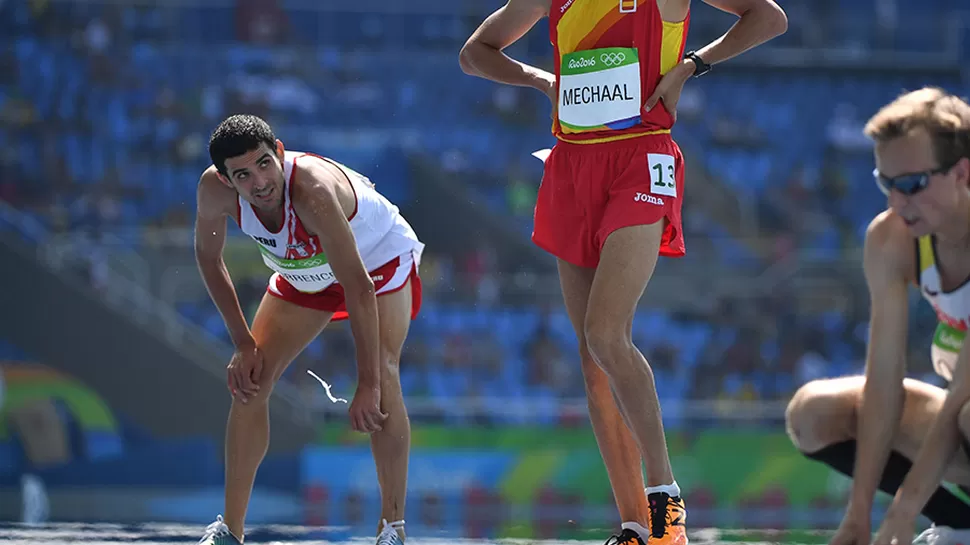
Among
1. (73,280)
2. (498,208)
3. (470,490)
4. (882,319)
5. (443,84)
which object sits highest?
(443,84)

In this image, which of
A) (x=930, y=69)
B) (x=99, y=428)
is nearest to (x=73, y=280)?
(x=99, y=428)

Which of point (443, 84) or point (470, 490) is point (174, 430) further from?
point (443, 84)

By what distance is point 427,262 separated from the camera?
1429 centimetres

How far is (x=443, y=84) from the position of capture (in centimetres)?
1602

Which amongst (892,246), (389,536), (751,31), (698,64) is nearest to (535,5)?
(698,64)

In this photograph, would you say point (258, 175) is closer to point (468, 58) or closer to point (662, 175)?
point (468, 58)

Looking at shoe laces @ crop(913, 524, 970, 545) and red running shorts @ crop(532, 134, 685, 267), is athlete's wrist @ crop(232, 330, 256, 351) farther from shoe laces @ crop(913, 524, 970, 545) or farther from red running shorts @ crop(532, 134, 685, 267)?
shoe laces @ crop(913, 524, 970, 545)

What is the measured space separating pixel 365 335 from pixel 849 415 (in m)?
1.38

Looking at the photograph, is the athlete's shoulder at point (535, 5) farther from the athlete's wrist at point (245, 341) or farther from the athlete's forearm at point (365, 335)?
the athlete's wrist at point (245, 341)

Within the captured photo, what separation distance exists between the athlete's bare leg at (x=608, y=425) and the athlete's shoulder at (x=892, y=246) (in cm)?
97

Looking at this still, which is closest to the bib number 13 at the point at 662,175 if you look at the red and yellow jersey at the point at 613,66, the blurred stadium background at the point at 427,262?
the red and yellow jersey at the point at 613,66

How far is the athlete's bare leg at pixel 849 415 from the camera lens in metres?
3.03

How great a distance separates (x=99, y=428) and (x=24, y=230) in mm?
2630

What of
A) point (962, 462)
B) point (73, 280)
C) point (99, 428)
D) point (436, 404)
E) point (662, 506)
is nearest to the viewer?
point (962, 462)
